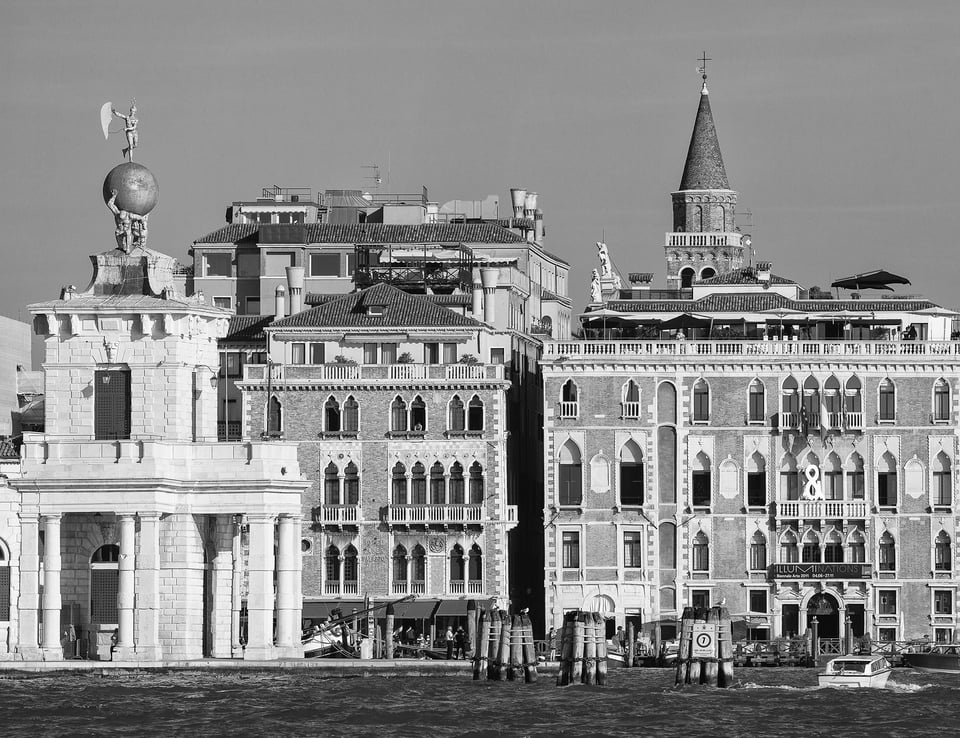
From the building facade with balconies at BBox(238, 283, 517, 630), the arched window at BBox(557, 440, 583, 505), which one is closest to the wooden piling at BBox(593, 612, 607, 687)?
the building facade with balconies at BBox(238, 283, 517, 630)

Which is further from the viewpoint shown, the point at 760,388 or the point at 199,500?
the point at 760,388

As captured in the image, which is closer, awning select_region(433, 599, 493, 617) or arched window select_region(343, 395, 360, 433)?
awning select_region(433, 599, 493, 617)

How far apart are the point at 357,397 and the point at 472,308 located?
8.14m

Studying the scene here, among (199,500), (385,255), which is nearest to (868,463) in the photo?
(385,255)

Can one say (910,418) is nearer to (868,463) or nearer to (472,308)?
(868,463)

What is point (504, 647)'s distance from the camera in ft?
291

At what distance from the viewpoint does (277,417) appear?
109m

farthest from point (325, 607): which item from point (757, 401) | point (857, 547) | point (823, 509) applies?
point (857, 547)

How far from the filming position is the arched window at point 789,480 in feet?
355

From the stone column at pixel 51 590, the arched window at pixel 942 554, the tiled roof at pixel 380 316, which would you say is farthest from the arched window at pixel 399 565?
the stone column at pixel 51 590

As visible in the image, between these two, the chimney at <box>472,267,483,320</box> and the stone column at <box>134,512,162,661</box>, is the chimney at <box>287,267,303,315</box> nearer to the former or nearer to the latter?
the chimney at <box>472,267,483,320</box>

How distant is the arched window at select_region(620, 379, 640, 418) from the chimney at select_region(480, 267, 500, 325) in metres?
7.73

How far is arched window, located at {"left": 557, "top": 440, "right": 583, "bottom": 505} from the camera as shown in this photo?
108 meters

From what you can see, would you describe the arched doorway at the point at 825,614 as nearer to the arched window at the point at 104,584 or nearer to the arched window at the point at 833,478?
the arched window at the point at 833,478
